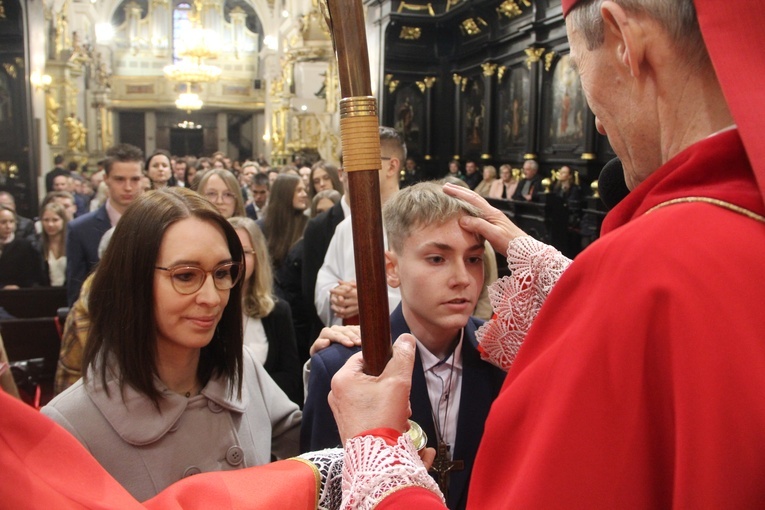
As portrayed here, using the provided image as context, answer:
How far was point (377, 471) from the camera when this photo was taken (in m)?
1.10

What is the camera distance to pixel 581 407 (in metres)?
0.84

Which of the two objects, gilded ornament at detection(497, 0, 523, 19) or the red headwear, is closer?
the red headwear

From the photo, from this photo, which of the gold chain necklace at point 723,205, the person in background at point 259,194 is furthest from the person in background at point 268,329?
the person in background at point 259,194

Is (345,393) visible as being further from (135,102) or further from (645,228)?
(135,102)

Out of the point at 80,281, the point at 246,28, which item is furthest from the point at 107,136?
the point at 80,281

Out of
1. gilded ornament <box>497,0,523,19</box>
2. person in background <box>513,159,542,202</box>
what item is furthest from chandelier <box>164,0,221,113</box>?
person in background <box>513,159,542,202</box>

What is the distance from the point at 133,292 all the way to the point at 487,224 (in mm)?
952

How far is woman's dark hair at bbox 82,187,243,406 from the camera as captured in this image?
1.73 m

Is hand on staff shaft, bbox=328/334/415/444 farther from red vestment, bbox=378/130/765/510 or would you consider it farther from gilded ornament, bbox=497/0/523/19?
gilded ornament, bbox=497/0/523/19

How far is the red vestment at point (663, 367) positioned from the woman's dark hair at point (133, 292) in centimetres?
112

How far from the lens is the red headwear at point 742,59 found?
81 centimetres

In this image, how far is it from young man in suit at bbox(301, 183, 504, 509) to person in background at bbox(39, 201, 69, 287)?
14.5 feet

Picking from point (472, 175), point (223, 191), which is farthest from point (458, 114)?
point (223, 191)

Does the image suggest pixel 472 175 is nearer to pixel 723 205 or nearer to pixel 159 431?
pixel 159 431
